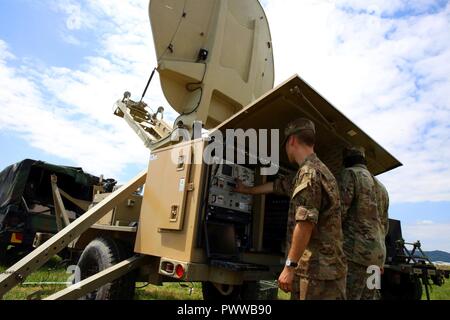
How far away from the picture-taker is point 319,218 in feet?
8.16

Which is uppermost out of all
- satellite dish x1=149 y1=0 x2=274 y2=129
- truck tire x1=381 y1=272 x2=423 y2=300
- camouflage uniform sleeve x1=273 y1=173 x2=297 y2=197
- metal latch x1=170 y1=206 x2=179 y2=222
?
satellite dish x1=149 y1=0 x2=274 y2=129

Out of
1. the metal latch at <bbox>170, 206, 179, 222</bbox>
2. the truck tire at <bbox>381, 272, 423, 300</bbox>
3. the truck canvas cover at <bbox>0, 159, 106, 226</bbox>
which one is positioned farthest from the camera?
the truck canvas cover at <bbox>0, 159, 106, 226</bbox>

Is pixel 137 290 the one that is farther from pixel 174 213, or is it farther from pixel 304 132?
pixel 304 132

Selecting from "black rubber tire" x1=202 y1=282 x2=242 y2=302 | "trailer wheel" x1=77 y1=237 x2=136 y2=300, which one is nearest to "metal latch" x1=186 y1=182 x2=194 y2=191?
"trailer wheel" x1=77 y1=237 x2=136 y2=300

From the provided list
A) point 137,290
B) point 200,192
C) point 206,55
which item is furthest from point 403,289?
point 206,55

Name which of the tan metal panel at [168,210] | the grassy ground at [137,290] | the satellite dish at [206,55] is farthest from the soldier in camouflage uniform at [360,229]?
the grassy ground at [137,290]

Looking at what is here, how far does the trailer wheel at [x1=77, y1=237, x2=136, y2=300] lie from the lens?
330cm

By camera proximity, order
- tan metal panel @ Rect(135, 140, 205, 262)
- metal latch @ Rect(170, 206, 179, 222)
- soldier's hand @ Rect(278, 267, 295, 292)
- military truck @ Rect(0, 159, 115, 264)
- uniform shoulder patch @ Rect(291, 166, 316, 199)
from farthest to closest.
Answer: military truck @ Rect(0, 159, 115, 264) → metal latch @ Rect(170, 206, 179, 222) → tan metal panel @ Rect(135, 140, 205, 262) → uniform shoulder patch @ Rect(291, 166, 316, 199) → soldier's hand @ Rect(278, 267, 295, 292)

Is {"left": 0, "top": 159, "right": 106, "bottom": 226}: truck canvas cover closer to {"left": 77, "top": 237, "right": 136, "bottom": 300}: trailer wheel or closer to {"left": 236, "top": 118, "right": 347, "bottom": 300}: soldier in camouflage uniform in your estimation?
{"left": 77, "top": 237, "right": 136, "bottom": 300}: trailer wheel

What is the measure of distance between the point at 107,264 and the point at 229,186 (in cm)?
145

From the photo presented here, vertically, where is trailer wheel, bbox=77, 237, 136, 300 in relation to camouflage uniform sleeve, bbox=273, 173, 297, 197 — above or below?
below

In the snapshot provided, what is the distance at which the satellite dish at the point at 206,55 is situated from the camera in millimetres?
4410

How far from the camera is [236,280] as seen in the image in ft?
9.15
